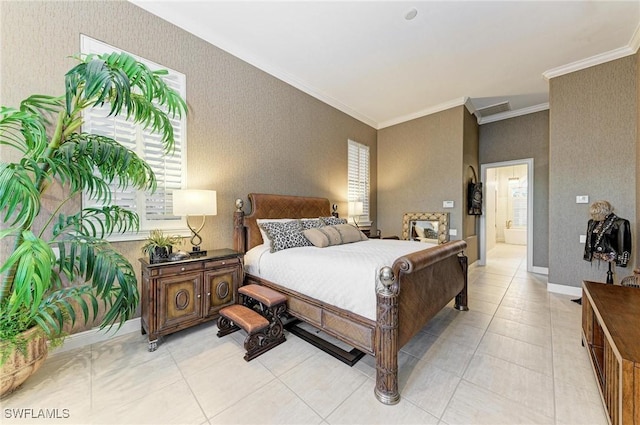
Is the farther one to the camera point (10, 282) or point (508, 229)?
point (508, 229)

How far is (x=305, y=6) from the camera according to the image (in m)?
2.41

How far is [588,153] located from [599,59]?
124 cm

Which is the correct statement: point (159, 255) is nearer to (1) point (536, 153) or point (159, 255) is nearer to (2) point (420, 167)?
(2) point (420, 167)

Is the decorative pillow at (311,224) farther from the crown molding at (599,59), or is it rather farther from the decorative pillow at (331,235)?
the crown molding at (599,59)

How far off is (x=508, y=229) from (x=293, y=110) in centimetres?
922

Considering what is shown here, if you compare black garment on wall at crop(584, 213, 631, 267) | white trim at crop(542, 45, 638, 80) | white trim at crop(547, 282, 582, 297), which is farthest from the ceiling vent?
white trim at crop(547, 282, 582, 297)

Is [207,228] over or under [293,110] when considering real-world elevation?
under

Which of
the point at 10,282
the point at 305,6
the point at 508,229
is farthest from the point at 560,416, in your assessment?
the point at 508,229

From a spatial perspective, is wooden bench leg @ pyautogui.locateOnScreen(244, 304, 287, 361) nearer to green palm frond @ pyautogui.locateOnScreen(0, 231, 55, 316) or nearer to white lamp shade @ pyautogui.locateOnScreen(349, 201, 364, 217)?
green palm frond @ pyautogui.locateOnScreen(0, 231, 55, 316)

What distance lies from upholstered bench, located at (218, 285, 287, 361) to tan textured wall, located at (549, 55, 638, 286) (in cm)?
414

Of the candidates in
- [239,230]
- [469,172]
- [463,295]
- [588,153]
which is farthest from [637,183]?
[239,230]

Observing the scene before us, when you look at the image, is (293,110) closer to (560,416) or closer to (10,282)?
(10,282)

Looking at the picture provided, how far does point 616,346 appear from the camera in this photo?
1.10 meters

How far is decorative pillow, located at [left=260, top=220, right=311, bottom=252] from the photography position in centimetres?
270
